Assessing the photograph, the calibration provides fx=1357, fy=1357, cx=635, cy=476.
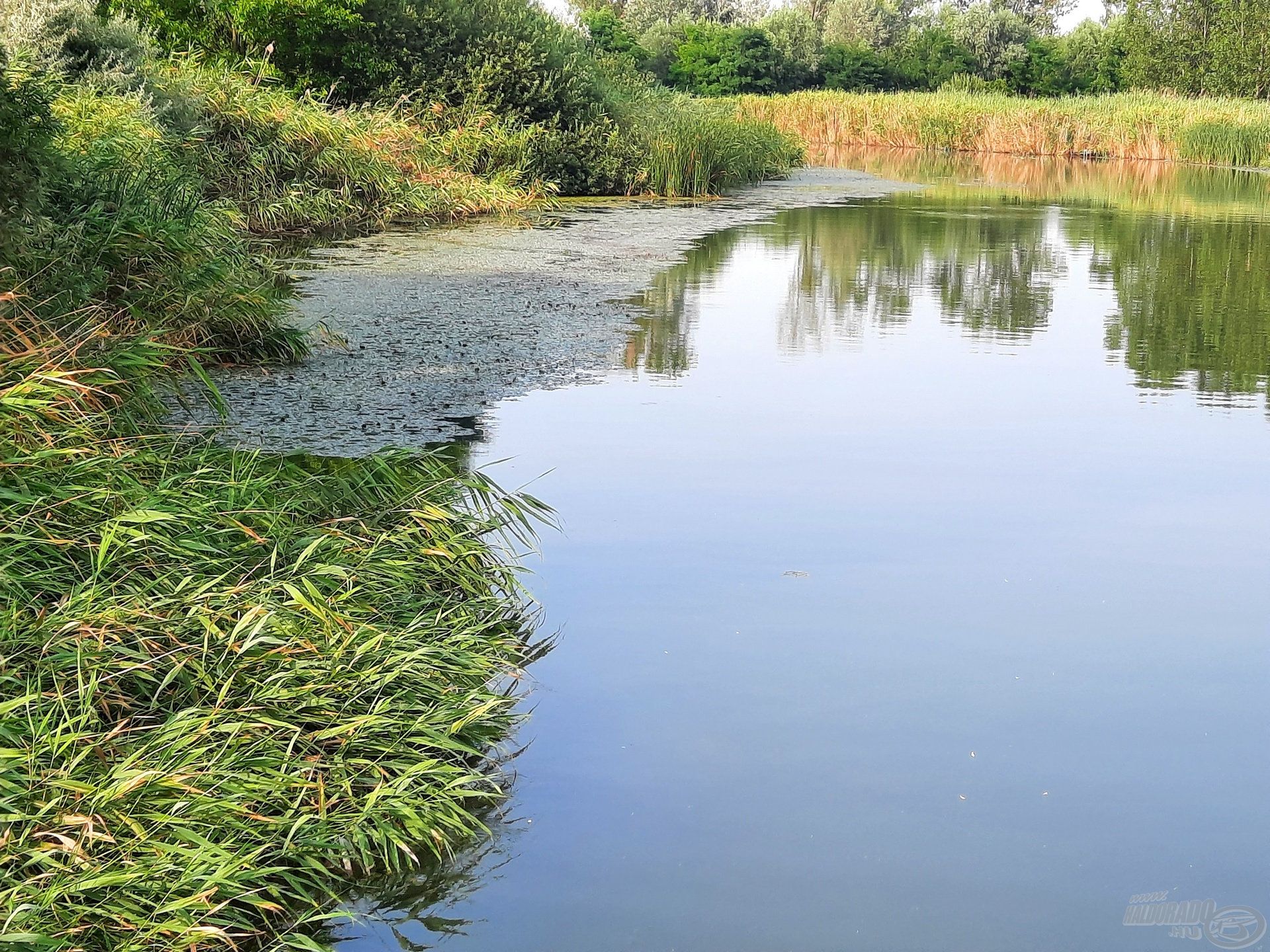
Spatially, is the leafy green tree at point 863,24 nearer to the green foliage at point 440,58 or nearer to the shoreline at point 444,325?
the green foliage at point 440,58

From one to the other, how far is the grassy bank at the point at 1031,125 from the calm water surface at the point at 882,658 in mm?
21561

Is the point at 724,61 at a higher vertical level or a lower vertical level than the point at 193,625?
higher

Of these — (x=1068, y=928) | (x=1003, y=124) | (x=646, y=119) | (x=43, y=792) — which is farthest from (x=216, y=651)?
(x=1003, y=124)

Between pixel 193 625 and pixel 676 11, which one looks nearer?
pixel 193 625

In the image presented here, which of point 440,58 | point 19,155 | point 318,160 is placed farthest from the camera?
point 440,58

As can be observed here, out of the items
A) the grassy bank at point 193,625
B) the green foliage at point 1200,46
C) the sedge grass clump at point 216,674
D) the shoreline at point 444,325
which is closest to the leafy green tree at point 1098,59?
the green foliage at point 1200,46

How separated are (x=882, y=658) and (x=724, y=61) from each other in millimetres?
39651

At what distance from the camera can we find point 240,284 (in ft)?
20.4

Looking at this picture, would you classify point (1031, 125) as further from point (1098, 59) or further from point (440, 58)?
point (1098, 59)

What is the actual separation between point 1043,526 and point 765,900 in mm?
2364

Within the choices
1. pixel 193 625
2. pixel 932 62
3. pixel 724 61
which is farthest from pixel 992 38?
pixel 193 625

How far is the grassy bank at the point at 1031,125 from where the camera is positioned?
90.7 feet

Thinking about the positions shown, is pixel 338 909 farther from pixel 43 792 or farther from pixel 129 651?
pixel 129 651

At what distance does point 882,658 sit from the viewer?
3488 millimetres
